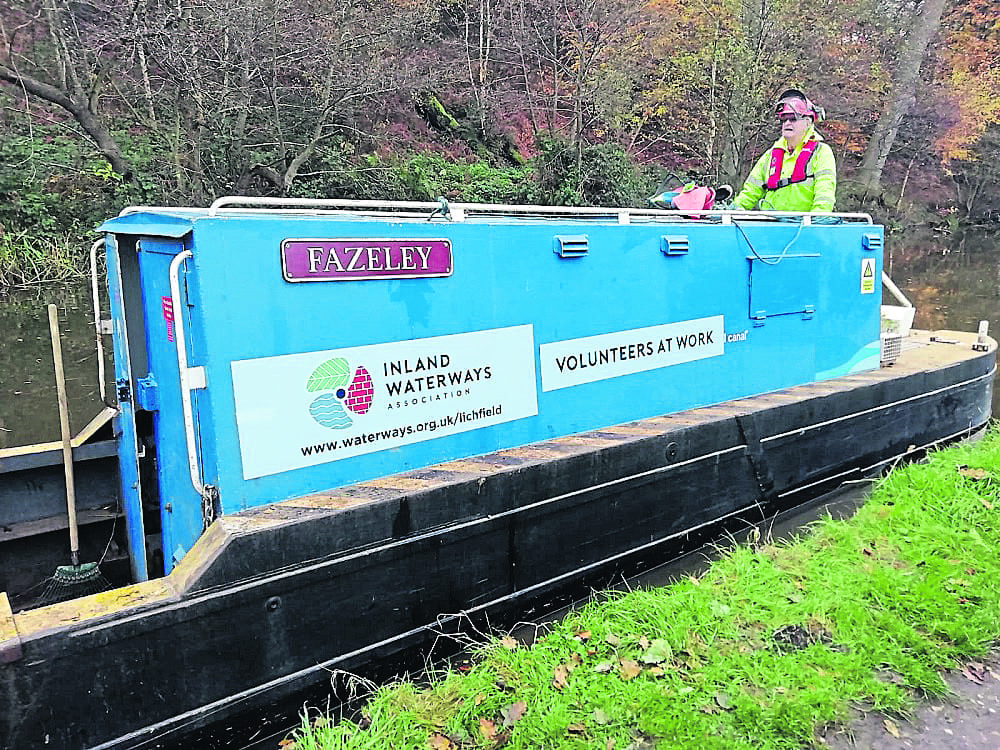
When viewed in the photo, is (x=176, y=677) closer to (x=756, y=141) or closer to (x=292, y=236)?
(x=292, y=236)

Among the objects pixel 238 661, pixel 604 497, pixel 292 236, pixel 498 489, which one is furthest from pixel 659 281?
pixel 238 661

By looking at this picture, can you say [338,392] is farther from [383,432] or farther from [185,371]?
[185,371]

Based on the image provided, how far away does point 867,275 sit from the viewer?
5.62 metres

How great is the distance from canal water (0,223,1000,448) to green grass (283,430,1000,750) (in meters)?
4.87

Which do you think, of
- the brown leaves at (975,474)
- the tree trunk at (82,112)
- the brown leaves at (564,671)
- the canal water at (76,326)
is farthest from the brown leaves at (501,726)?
the tree trunk at (82,112)

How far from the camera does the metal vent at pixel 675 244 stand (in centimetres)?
422

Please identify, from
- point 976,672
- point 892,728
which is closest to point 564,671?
point 892,728

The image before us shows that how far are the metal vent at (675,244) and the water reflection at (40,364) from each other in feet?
19.0

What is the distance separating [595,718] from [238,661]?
1.30 meters

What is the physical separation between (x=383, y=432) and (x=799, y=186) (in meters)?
3.95

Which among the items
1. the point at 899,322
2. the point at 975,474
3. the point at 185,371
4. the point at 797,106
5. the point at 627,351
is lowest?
the point at 975,474

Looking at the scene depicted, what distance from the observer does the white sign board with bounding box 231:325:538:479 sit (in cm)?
287

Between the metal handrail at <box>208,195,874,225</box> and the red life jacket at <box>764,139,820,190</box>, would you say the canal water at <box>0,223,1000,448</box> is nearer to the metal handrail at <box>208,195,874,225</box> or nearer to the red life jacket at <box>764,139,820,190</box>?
the red life jacket at <box>764,139,820,190</box>

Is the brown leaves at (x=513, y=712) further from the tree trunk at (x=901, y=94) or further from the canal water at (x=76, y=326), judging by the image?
the tree trunk at (x=901, y=94)
